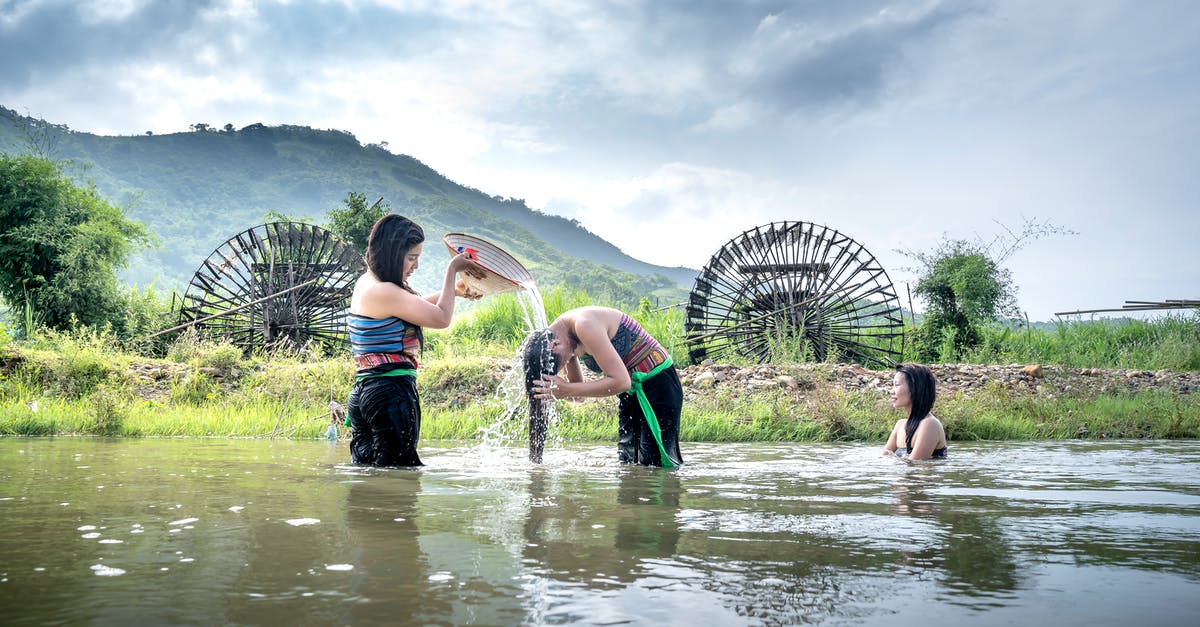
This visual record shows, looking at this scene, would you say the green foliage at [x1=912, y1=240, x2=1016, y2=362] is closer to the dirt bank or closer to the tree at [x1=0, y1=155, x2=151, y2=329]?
the dirt bank

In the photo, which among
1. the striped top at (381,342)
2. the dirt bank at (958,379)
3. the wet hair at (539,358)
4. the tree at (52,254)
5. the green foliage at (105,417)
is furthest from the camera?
the tree at (52,254)

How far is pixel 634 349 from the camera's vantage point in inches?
211

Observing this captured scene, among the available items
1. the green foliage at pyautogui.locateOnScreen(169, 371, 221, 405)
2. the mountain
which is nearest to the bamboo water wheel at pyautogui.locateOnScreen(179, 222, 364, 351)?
the green foliage at pyautogui.locateOnScreen(169, 371, 221, 405)

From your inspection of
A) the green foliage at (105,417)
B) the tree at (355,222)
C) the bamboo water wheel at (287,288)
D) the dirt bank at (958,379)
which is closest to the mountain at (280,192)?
the tree at (355,222)

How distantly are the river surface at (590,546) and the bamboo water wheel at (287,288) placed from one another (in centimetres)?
1472

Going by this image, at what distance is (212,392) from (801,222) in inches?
512

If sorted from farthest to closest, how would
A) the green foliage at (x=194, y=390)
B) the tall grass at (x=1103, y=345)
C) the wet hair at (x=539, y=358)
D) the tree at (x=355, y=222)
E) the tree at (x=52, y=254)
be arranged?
the tree at (x=355, y=222) < the tree at (x=52, y=254) < the tall grass at (x=1103, y=345) < the green foliage at (x=194, y=390) < the wet hair at (x=539, y=358)

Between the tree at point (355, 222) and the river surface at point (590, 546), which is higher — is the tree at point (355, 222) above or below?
above

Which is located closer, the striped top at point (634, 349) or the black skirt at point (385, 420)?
the black skirt at point (385, 420)

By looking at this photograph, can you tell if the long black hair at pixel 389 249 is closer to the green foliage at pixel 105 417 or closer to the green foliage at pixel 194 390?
the green foliage at pixel 105 417

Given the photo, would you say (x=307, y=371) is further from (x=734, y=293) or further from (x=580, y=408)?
(x=734, y=293)

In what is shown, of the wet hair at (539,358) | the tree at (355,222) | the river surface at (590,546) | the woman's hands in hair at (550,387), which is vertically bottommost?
the river surface at (590,546)

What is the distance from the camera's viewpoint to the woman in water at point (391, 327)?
4660 mm

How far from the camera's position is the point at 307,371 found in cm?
1114
